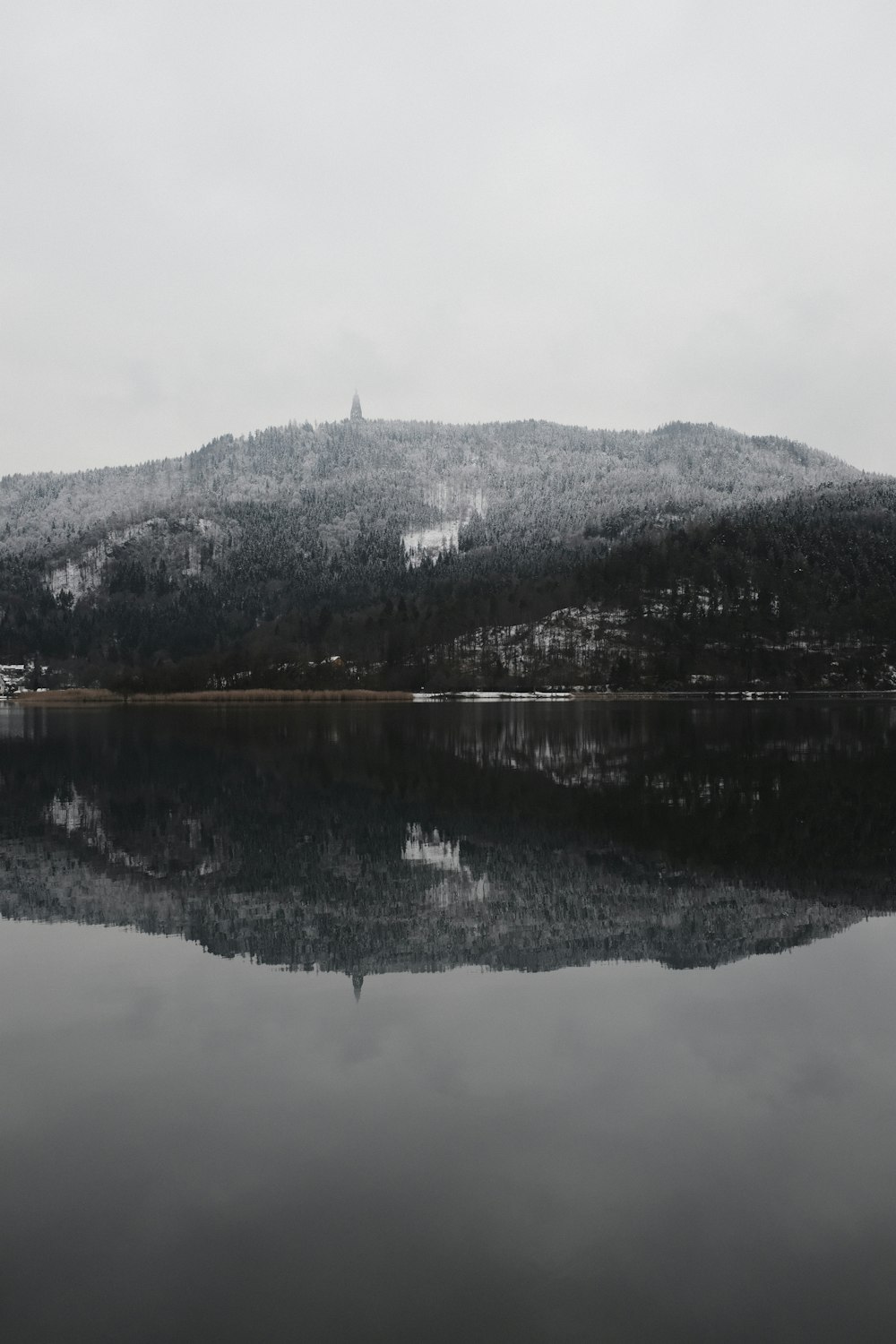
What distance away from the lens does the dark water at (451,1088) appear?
691cm

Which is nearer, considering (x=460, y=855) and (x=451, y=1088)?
(x=451, y=1088)

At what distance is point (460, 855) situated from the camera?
79.3ft

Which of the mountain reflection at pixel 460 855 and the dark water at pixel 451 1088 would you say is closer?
the dark water at pixel 451 1088

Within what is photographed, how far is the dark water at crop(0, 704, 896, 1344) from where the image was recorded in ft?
22.7

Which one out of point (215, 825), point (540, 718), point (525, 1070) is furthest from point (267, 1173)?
point (540, 718)

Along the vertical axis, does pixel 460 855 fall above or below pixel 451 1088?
below

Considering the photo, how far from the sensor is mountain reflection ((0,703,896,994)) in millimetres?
17062

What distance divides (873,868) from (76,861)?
2020cm

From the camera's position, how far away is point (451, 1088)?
10.4m

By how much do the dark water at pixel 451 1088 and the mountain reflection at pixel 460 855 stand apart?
0.49 ft

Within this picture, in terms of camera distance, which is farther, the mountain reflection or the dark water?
the mountain reflection

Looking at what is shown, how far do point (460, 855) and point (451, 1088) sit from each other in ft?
45.1

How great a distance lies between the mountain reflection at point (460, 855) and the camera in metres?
17.1

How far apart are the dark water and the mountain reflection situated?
0.15 m
